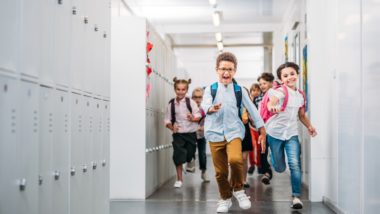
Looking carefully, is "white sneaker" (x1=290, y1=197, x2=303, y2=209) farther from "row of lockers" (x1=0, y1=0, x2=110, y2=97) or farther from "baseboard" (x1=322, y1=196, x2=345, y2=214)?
"row of lockers" (x1=0, y1=0, x2=110, y2=97)

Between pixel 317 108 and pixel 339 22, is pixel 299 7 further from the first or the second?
pixel 339 22

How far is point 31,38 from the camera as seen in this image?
9.25ft

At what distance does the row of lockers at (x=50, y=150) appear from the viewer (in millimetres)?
2572

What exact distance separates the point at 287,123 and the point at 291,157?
1.16 ft

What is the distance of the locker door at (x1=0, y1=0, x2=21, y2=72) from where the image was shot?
251 centimetres

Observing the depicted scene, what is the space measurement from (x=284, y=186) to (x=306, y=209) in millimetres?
2414

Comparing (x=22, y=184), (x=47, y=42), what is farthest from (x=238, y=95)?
(x=22, y=184)

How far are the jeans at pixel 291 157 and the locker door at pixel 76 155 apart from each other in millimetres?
2650

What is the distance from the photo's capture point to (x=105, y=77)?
4.61 metres

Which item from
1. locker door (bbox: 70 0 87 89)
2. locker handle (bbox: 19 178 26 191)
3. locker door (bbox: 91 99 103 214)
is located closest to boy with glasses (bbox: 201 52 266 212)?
locker door (bbox: 91 99 103 214)

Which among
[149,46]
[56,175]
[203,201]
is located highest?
[149,46]

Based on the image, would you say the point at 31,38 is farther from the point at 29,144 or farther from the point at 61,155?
the point at 61,155

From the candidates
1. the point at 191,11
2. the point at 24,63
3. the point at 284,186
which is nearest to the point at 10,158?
the point at 24,63

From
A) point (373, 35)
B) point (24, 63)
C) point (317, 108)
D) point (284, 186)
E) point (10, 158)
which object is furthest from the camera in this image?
point (284, 186)
